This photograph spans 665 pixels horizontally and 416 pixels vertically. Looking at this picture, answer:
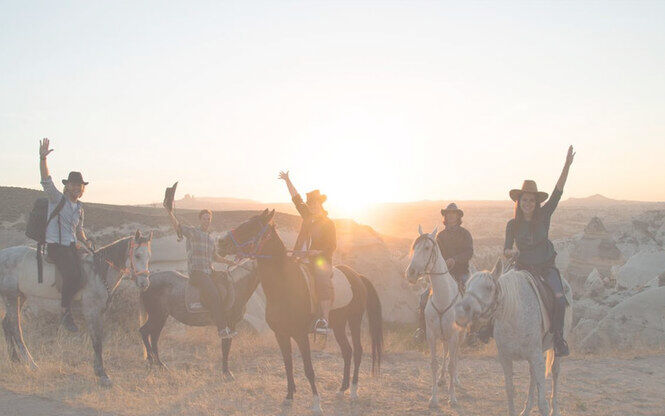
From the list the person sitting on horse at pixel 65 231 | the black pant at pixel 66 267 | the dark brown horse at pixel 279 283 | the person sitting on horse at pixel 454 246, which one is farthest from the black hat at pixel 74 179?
the person sitting on horse at pixel 454 246

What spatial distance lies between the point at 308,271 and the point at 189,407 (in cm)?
262

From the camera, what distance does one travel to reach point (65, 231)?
879 centimetres

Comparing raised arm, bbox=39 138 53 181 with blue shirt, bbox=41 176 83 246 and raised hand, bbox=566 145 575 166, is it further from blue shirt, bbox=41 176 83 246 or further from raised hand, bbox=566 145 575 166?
raised hand, bbox=566 145 575 166

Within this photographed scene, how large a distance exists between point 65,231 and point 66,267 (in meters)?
0.62

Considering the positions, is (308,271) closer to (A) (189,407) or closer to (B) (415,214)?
(A) (189,407)

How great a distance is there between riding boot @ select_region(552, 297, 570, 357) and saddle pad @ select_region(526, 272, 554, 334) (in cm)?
6

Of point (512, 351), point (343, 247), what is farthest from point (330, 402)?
point (343, 247)

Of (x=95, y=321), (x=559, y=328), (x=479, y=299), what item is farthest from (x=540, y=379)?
(x=95, y=321)

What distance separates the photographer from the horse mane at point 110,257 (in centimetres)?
903

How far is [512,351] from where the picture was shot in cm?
646

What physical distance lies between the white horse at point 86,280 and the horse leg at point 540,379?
626 cm

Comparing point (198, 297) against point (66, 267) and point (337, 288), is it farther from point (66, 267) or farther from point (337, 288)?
point (337, 288)

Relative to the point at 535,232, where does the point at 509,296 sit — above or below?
below

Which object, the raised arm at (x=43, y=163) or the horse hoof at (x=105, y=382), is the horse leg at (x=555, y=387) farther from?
the raised arm at (x=43, y=163)
